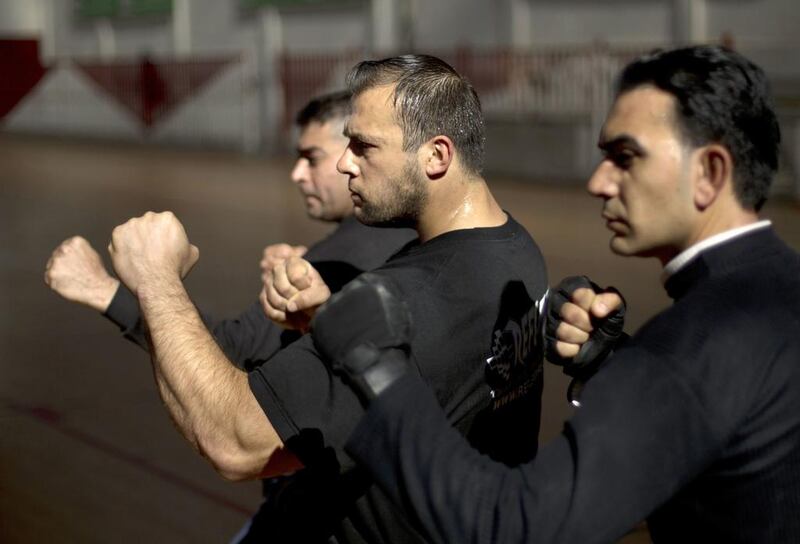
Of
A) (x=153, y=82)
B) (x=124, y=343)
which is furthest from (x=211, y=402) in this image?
(x=153, y=82)

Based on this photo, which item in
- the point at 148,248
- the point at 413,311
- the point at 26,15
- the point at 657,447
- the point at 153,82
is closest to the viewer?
the point at 657,447

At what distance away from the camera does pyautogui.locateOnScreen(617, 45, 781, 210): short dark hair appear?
1.84m

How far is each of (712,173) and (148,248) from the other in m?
1.26

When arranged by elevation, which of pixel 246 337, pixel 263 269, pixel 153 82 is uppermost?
pixel 263 269

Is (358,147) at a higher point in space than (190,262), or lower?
higher

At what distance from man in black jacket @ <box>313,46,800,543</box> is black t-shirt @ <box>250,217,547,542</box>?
1.40ft

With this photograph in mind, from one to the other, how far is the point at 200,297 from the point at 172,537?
4652 mm

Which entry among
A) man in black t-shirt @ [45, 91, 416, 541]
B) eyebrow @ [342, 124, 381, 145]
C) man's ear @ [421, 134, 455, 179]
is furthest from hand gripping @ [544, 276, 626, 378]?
man in black t-shirt @ [45, 91, 416, 541]

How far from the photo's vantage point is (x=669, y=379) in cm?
169

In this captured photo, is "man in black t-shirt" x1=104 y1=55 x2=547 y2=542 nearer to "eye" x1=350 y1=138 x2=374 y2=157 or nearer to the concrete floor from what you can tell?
"eye" x1=350 y1=138 x2=374 y2=157

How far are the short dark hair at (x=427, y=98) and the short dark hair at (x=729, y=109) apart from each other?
0.68m

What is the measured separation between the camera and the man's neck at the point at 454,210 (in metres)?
2.58

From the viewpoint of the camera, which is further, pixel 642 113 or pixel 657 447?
pixel 642 113

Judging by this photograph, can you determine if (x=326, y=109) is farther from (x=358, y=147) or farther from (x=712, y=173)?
(x=712, y=173)
